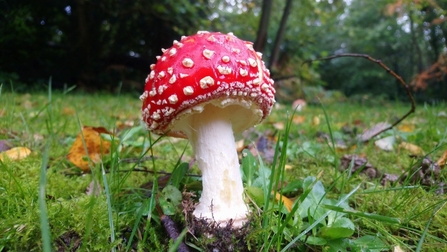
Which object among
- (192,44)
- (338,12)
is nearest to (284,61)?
(338,12)

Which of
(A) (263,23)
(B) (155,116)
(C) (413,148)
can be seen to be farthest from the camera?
(A) (263,23)

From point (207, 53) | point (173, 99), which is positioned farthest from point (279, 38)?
point (173, 99)

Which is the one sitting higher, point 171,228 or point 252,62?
point 252,62

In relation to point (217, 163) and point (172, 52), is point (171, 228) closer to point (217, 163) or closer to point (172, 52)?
point (217, 163)

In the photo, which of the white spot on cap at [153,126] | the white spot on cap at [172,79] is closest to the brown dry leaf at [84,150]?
the white spot on cap at [153,126]

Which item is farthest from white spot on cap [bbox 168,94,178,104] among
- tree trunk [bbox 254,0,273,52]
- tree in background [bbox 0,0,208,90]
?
tree trunk [bbox 254,0,273,52]

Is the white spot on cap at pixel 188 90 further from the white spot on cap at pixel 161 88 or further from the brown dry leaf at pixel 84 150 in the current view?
the brown dry leaf at pixel 84 150

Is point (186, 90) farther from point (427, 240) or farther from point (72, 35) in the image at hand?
point (72, 35)
